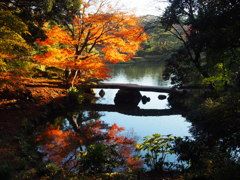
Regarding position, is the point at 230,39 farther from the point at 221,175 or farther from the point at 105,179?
the point at 105,179

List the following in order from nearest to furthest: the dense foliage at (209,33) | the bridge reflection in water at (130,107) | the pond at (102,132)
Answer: the dense foliage at (209,33), the pond at (102,132), the bridge reflection in water at (130,107)

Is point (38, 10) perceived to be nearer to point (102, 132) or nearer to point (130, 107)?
point (102, 132)

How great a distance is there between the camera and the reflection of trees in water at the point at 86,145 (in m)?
5.05

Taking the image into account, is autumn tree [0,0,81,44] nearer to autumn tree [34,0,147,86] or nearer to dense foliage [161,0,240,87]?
autumn tree [34,0,147,86]

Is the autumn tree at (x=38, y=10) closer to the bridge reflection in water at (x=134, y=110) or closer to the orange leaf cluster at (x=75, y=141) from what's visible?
the orange leaf cluster at (x=75, y=141)

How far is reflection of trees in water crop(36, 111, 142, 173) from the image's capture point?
5.05 meters

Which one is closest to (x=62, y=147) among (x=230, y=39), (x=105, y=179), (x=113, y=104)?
(x=105, y=179)

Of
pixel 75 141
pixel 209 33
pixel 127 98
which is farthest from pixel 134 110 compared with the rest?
pixel 209 33

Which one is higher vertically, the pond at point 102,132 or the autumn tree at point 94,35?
the autumn tree at point 94,35

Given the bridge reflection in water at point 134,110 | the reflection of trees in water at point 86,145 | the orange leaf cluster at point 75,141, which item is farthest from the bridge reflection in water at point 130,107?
the orange leaf cluster at point 75,141

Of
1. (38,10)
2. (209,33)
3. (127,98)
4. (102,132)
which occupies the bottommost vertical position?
(102,132)

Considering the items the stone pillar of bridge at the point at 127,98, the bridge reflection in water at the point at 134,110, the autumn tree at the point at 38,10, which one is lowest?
the bridge reflection in water at the point at 134,110

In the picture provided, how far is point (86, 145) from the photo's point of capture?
24.6 feet

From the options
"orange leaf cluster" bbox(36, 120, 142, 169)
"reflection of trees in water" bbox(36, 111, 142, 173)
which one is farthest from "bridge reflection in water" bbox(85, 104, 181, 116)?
"orange leaf cluster" bbox(36, 120, 142, 169)
